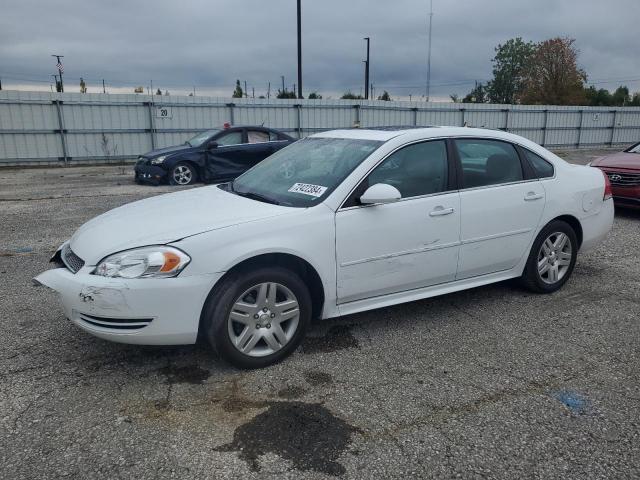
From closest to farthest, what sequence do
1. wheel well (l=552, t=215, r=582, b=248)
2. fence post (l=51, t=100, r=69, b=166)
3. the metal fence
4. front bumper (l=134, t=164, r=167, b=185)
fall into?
wheel well (l=552, t=215, r=582, b=248)
front bumper (l=134, t=164, r=167, b=185)
the metal fence
fence post (l=51, t=100, r=69, b=166)

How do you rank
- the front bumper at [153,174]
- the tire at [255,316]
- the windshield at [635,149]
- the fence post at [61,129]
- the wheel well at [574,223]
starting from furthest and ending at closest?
1. the fence post at [61,129]
2. the front bumper at [153,174]
3. the windshield at [635,149]
4. the wheel well at [574,223]
5. the tire at [255,316]

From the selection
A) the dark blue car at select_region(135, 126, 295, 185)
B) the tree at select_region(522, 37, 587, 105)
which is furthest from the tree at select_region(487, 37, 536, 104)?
the dark blue car at select_region(135, 126, 295, 185)

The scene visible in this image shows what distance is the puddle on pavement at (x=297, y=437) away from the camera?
2.59m

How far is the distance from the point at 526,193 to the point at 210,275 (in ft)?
9.33

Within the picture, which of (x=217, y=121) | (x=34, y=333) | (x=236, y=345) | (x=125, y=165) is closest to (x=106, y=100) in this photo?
(x=125, y=165)

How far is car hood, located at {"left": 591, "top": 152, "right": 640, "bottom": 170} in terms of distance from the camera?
27.8 ft

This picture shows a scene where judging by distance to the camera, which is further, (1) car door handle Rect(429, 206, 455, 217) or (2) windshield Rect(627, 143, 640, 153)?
(2) windshield Rect(627, 143, 640, 153)

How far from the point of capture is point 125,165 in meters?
18.8

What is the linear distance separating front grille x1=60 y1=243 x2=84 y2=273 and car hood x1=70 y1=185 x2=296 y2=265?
0.04 metres

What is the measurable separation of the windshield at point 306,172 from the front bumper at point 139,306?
95 centimetres

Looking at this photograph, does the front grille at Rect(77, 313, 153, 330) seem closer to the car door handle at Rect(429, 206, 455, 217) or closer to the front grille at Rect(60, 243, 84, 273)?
the front grille at Rect(60, 243, 84, 273)

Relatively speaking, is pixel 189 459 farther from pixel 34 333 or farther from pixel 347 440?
pixel 34 333

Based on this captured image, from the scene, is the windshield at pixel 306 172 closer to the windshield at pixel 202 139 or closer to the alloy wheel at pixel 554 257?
the alloy wheel at pixel 554 257

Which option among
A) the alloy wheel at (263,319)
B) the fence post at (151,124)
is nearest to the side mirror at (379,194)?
the alloy wheel at (263,319)
